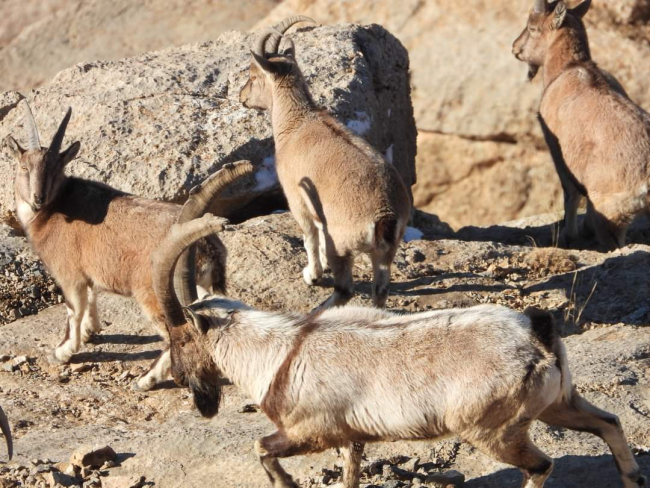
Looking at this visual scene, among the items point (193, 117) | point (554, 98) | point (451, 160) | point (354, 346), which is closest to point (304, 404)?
Result: point (354, 346)

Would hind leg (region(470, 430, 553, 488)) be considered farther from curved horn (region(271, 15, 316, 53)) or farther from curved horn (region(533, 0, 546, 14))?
curved horn (region(533, 0, 546, 14))

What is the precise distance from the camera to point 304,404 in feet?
19.7

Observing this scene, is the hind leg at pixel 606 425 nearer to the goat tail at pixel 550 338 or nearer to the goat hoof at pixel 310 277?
the goat tail at pixel 550 338

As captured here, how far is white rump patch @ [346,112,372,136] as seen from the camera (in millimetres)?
11523

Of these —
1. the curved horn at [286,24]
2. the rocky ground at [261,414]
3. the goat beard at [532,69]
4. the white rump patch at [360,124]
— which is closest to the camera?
the rocky ground at [261,414]

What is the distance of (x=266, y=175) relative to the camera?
11250 millimetres

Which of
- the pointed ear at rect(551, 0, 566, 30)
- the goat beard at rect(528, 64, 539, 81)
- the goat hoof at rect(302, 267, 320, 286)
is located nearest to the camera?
the goat hoof at rect(302, 267, 320, 286)

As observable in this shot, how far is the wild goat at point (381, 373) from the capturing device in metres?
5.66

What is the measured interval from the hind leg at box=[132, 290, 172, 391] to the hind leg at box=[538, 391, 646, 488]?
3.44m

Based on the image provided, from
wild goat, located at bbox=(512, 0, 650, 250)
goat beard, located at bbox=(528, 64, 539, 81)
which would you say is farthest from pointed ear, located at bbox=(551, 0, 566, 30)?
goat beard, located at bbox=(528, 64, 539, 81)

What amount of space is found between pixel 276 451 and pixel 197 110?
6.13 metres

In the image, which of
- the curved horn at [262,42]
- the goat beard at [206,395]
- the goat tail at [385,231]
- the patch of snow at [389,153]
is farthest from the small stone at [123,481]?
the patch of snow at [389,153]

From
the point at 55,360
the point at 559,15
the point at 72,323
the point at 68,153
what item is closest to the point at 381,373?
the point at 72,323

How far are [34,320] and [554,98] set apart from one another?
6.18 metres
